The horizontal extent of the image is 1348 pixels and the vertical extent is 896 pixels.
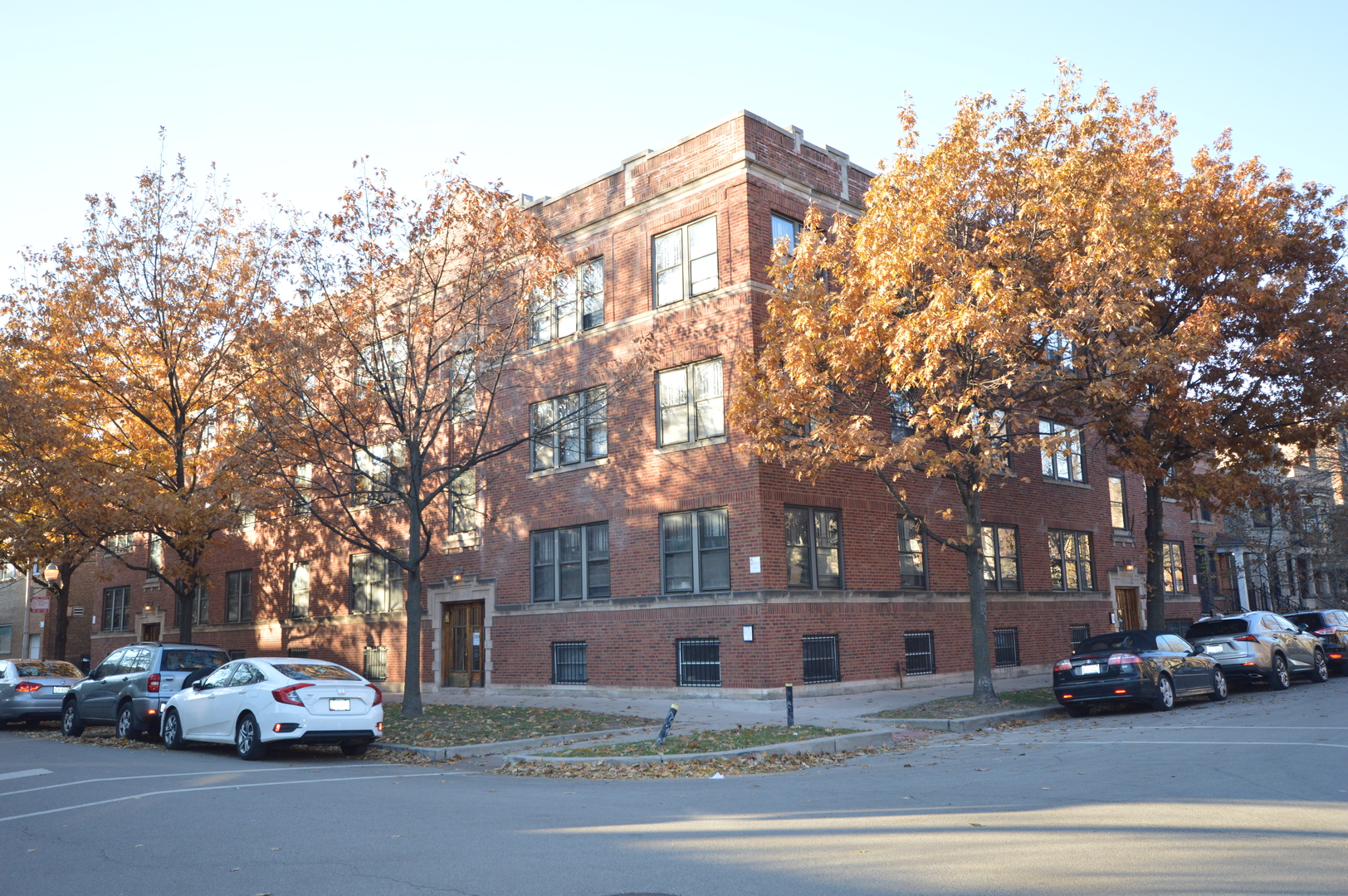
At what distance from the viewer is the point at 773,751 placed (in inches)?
541

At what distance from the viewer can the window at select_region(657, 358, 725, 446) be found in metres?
21.6

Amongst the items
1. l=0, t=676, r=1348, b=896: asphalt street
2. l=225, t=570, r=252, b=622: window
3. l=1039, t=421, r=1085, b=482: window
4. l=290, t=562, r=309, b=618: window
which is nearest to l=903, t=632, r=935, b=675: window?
l=1039, t=421, r=1085, b=482: window

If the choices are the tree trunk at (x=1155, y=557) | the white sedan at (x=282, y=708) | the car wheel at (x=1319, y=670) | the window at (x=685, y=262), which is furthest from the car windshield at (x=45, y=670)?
the car wheel at (x=1319, y=670)

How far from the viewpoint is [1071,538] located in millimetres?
30219

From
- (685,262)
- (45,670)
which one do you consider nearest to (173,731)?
(45,670)

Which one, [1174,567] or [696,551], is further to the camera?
[1174,567]

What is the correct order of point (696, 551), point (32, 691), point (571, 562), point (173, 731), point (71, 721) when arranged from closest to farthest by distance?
1. point (173, 731)
2. point (71, 721)
3. point (32, 691)
4. point (696, 551)
5. point (571, 562)

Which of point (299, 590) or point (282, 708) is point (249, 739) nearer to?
point (282, 708)

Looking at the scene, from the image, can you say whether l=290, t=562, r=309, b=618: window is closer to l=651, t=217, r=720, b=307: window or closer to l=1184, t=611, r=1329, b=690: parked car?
l=651, t=217, r=720, b=307: window

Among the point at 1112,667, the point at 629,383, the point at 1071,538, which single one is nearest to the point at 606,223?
the point at 629,383

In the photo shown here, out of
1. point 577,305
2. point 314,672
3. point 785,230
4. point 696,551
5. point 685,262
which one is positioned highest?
point 785,230

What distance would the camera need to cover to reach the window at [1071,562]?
1156 inches

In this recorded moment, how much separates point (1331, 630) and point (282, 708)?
2518 centimetres

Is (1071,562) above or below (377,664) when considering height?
above
